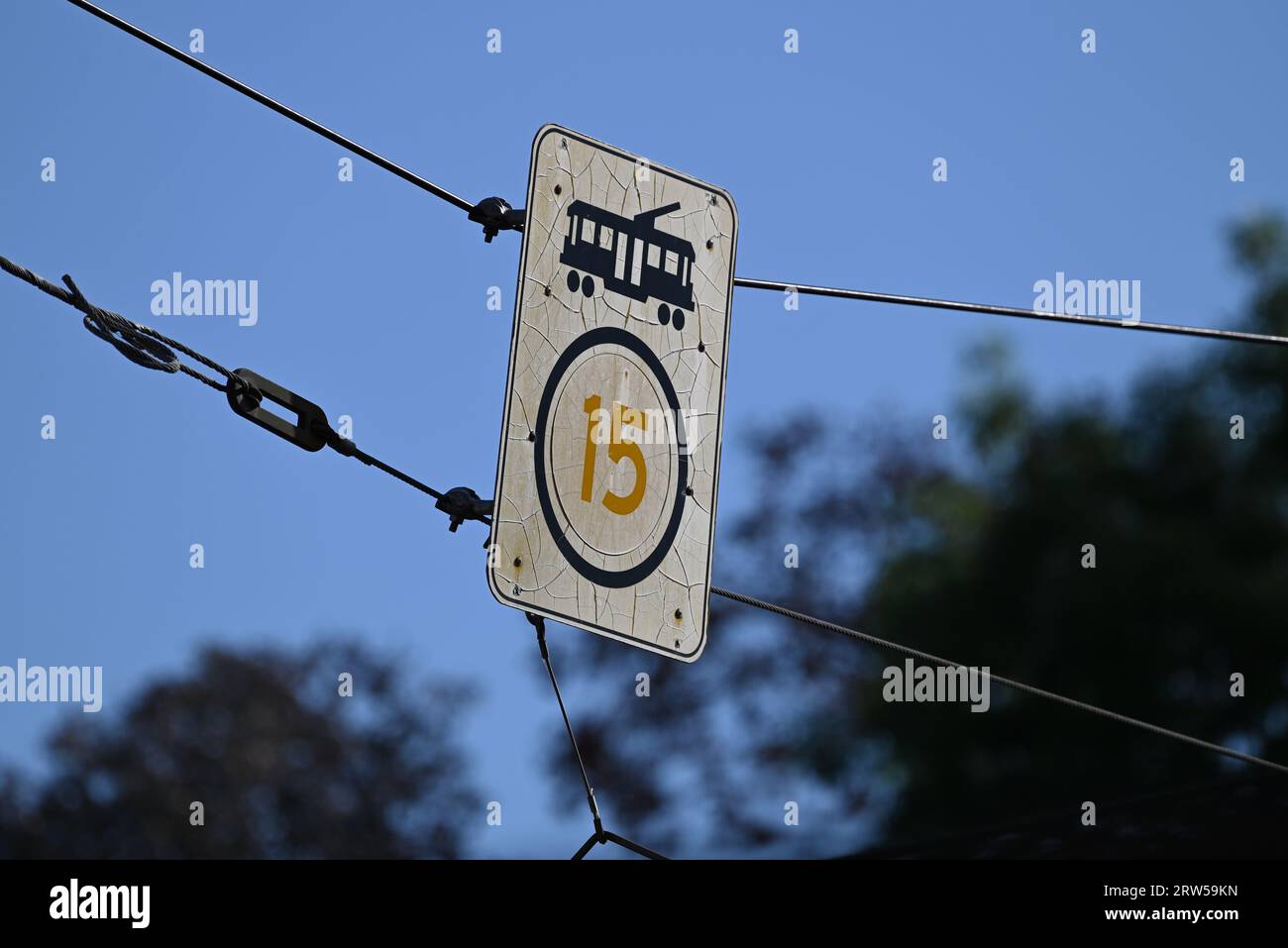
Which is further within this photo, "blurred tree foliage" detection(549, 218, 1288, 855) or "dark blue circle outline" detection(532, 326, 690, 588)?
"blurred tree foliage" detection(549, 218, 1288, 855)

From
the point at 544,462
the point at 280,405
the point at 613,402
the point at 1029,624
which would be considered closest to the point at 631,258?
the point at 613,402

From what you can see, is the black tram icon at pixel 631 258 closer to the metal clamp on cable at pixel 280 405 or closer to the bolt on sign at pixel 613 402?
the bolt on sign at pixel 613 402

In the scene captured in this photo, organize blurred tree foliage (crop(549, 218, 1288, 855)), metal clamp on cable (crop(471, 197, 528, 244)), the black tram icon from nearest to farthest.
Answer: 1. the black tram icon
2. metal clamp on cable (crop(471, 197, 528, 244))
3. blurred tree foliage (crop(549, 218, 1288, 855))

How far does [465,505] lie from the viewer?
555 centimetres

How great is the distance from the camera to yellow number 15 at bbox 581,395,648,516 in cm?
475

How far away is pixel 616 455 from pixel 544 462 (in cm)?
25

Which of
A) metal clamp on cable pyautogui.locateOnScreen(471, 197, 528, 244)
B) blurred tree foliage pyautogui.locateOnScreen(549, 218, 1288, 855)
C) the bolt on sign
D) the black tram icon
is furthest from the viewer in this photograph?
blurred tree foliage pyautogui.locateOnScreen(549, 218, 1288, 855)

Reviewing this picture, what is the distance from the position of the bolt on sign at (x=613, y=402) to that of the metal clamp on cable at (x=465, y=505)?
2.68 feet

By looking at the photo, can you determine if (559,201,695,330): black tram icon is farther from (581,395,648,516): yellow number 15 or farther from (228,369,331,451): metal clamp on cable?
(228,369,331,451): metal clamp on cable

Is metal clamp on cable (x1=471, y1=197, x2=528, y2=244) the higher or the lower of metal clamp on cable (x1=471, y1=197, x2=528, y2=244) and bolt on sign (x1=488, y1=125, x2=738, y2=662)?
the higher

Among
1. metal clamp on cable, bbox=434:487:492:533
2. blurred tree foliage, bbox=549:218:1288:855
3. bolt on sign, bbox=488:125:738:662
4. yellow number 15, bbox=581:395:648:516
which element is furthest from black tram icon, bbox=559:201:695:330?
blurred tree foliage, bbox=549:218:1288:855
